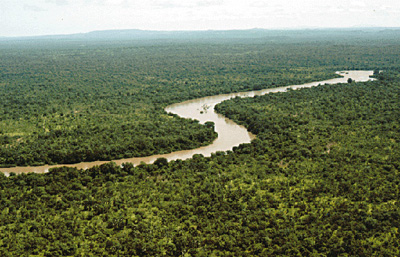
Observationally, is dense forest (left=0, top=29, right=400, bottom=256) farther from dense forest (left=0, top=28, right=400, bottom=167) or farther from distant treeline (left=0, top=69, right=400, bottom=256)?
dense forest (left=0, top=28, right=400, bottom=167)

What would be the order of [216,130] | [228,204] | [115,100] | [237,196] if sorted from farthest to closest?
[115,100] → [216,130] → [237,196] → [228,204]

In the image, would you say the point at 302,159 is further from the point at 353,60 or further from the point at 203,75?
the point at 353,60

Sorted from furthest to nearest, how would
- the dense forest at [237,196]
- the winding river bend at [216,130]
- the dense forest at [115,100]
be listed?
1. the dense forest at [115,100]
2. the winding river bend at [216,130]
3. the dense forest at [237,196]

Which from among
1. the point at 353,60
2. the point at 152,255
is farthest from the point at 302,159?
the point at 353,60

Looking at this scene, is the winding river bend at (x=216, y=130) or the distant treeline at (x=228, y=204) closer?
the distant treeline at (x=228, y=204)

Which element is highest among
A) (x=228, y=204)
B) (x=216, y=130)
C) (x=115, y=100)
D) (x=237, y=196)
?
(x=115, y=100)

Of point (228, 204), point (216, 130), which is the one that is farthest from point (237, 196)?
point (216, 130)

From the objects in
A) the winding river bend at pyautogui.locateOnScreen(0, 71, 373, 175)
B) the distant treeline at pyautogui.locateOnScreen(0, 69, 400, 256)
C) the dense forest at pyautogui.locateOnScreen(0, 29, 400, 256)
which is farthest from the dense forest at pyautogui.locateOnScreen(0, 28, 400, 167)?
the distant treeline at pyautogui.locateOnScreen(0, 69, 400, 256)

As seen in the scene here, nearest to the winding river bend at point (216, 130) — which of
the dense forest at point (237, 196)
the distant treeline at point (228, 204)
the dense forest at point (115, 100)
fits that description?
the dense forest at point (115, 100)

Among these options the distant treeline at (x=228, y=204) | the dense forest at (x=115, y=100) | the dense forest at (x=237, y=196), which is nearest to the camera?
the distant treeline at (x=228, y=204)

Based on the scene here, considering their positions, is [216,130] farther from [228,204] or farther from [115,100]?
[115,100]

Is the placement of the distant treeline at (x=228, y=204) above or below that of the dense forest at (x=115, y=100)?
below

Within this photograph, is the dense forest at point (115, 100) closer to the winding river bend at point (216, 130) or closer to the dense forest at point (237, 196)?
the winding river bend at point (216, 130)
